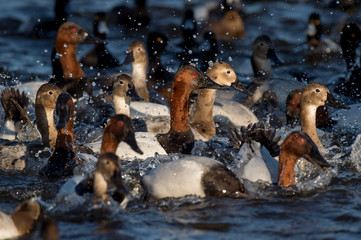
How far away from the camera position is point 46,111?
7.91 meters

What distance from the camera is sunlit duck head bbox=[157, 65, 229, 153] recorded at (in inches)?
302

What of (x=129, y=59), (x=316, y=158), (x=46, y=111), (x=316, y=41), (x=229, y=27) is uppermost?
(x=229, y=27)

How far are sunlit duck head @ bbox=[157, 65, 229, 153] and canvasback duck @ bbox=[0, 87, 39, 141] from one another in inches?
68.6

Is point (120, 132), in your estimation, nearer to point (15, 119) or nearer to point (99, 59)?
point (15, 119)

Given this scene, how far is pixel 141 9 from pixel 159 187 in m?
11.1

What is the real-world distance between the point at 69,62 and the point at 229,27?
220 inches

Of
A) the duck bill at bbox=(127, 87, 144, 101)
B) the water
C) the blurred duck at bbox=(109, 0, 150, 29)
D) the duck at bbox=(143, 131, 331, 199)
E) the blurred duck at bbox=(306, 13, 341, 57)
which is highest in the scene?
the blurred duck at bbox=(109, 0, 150, 29)

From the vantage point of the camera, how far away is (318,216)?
5891 mm

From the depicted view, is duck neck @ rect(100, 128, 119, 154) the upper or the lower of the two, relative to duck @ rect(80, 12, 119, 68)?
lower

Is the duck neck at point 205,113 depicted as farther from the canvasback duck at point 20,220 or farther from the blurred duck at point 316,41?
the blurred duck at point 316,41

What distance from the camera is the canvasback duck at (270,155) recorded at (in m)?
6.45

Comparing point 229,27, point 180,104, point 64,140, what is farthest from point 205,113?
point 229,27

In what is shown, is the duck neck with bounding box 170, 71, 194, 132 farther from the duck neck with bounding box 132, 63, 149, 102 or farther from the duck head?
the duck neck with bounding box 132, 63, 149, 102

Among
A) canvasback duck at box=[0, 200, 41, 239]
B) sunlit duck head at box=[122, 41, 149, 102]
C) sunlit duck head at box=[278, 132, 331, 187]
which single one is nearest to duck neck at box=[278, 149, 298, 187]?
sunlit duck head at box=[278, 132, 331, 187]
